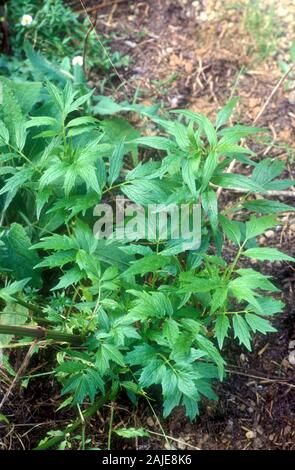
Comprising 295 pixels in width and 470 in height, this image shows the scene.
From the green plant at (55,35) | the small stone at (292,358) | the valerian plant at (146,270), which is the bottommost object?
the small stone at (292,358)

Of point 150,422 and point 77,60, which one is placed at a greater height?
point 77,60

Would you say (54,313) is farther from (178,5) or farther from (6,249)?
(178,5)

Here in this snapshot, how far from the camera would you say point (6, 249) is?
2812 mm

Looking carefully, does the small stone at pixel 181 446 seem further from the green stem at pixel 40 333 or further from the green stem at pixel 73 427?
the green stem at pixel 40 333

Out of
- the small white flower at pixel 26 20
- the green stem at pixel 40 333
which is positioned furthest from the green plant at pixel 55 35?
the green stem at pixel 40 333


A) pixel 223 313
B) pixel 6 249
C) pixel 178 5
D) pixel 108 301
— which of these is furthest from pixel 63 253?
pixel 178 5

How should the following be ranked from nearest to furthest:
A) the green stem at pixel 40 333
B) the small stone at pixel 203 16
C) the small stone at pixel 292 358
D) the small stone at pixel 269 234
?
the green stem at pixel 40 333, the small stone at pixel 292 358, the small stone at pixel 269 234, the small stone at pixel 203 16

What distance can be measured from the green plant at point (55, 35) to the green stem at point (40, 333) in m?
1.86

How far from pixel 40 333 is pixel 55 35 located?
2197 millimetres

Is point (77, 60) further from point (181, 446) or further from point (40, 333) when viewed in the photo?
point (181, 446)

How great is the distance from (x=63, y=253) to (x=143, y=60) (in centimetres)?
182

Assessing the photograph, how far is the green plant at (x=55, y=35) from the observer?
3.81 m

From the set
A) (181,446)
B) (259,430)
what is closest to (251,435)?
(259,430)

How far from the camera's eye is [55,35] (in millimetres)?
3891
